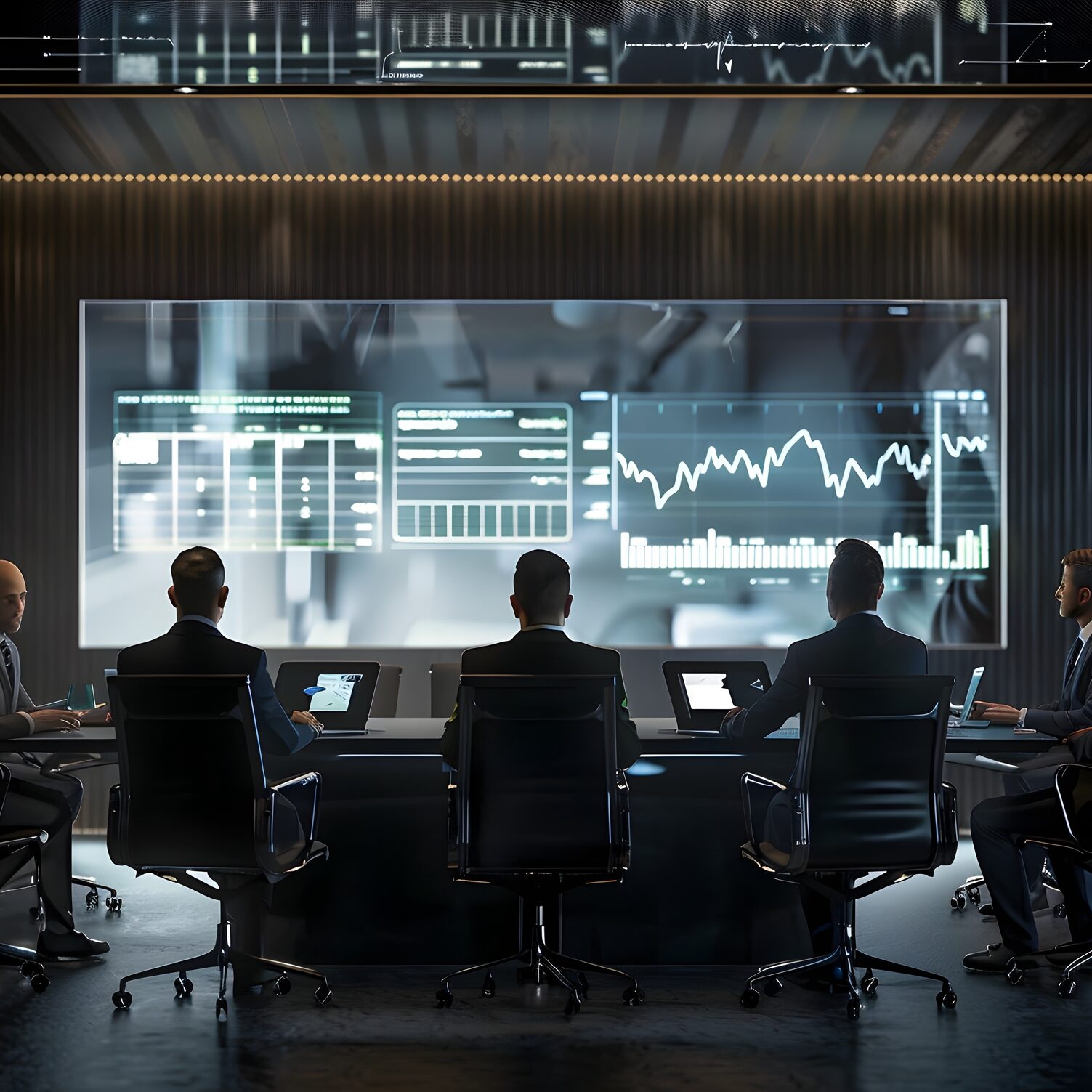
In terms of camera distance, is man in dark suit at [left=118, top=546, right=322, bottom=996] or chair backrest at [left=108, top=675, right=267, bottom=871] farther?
man in dark suit at [left=118, top=546, right=322, bottom=996]

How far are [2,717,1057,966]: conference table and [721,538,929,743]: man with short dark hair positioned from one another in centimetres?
43

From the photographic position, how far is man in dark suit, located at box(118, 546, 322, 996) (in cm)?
337

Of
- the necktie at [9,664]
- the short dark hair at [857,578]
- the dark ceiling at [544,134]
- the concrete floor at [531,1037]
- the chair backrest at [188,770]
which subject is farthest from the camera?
the dark ceiling at [544,134]

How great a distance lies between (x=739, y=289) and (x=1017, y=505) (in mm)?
1997

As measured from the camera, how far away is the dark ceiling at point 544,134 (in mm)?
5320

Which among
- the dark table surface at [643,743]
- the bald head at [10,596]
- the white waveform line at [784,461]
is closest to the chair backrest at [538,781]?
the dark table surface at [643,743]

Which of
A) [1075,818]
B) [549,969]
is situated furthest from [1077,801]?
[549,969]

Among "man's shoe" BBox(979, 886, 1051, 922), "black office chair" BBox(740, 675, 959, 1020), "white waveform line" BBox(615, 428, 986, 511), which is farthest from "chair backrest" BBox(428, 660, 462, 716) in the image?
"man's shoe" BBox(979, 886, 1051, 922)

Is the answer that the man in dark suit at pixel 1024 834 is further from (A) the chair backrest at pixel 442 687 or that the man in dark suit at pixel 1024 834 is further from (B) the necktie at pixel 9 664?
(B) the necktie at pixel 9 664

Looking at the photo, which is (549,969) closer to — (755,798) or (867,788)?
(755,798)

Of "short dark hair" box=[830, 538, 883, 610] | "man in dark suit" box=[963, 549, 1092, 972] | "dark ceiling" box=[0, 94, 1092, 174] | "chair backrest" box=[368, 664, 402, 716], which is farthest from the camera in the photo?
"dark ceiling" box=[0, 94, 1092, 174]

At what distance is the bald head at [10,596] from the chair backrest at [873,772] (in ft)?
10.5

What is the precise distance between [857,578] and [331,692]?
1909 mm

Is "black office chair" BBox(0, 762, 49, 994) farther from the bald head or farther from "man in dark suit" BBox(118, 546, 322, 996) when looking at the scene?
the bald head
